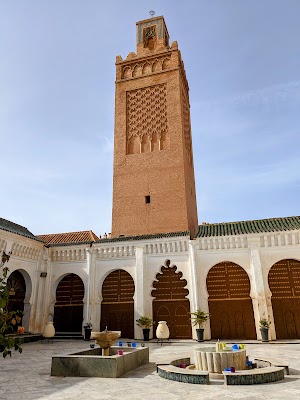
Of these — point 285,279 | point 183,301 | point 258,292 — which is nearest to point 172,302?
point 183,301

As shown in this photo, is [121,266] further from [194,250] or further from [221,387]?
[221,387]

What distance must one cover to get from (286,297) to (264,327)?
197 centimetres

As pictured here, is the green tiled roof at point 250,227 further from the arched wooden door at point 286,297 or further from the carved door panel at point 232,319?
the carved door panel at point 232,319

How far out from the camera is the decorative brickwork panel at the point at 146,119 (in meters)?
21.1

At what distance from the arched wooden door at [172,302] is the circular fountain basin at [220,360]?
29.5 ft

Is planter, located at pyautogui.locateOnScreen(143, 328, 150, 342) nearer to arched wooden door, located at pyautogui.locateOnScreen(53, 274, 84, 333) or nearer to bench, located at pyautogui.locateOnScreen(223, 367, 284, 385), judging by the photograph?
arched wooden door, located at pyautogui.locateOnScreen(53, 274, 84, 333)

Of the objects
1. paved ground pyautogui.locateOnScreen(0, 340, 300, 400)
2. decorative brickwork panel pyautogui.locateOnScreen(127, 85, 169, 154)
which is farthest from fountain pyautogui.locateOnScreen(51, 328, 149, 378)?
decorative brickwork panel pyautogui.locateOnScreen(127, 85, 169, 154)

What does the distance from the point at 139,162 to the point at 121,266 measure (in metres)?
7.21

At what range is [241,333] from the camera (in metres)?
14.6

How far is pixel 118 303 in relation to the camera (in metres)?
16.6

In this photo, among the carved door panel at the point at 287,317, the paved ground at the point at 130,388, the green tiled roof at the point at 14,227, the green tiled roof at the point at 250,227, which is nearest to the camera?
the paved ground at the point at 130,388

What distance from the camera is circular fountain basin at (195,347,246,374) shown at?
255 inches

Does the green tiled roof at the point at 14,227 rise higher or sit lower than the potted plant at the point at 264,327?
higher

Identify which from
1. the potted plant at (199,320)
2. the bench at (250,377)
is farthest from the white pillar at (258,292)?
the bench at (250,377)
